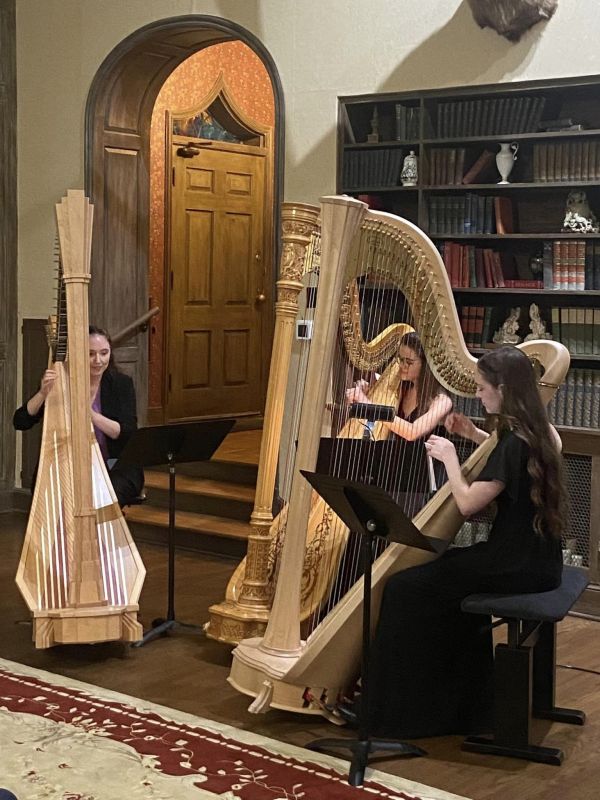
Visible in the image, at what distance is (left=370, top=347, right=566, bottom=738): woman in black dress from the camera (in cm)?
389

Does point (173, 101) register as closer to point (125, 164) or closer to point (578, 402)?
point (125, 164)

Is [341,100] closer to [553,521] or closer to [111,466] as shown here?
[111,466]

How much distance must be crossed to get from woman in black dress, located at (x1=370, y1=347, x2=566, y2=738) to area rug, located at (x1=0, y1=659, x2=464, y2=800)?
0.36 metres

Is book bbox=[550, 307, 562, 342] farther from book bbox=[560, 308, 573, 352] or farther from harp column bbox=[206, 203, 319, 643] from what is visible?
harp column bbox=[206, 203, 319, 643]

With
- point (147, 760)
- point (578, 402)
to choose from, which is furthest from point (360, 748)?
point (578, 402)

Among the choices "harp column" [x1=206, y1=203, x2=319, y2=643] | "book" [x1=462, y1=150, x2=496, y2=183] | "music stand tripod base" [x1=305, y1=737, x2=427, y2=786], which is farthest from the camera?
"book" [x1=462, y1=150, x2=496, y2=183]

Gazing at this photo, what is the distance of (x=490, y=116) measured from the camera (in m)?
6.02

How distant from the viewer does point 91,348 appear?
5289 millimetres


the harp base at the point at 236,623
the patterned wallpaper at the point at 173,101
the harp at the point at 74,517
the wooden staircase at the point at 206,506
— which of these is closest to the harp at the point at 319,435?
the harp base at the point at 236,623

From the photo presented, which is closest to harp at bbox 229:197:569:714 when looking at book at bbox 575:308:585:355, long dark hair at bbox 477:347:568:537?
long dark hair at bbox 477:347:568:537

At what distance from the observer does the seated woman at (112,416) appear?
5.39 meters

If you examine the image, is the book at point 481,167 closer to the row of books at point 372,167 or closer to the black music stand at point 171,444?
the row of books at point 372,167

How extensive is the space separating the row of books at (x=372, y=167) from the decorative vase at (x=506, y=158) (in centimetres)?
55

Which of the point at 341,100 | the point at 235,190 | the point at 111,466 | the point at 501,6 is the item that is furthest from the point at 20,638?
the point at 235,190
